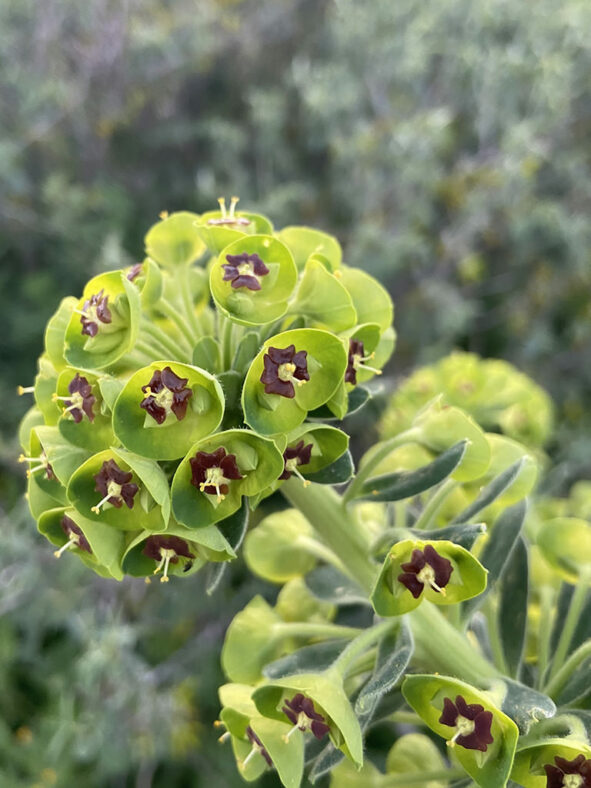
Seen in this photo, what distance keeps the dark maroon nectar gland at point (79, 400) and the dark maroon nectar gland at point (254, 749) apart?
1.82ft

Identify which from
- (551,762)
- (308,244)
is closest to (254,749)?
(551,762)

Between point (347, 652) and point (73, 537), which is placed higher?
point (73, 537)

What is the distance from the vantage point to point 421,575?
0.94 meters

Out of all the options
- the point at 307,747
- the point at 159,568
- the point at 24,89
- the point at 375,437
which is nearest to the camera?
the point at 159,568

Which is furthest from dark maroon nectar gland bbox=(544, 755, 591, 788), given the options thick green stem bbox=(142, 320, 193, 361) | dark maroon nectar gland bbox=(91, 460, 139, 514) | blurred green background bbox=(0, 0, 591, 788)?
blurred green background bbox=(0, 0, 591, 788)

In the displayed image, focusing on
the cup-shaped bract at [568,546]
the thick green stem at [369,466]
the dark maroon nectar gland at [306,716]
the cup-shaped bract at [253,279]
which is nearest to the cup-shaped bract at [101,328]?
the cup-shaped bract at [253,279]

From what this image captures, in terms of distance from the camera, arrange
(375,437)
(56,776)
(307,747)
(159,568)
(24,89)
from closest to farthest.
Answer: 1. (159,568)
2. (307,747)
3. (56,776)
4. (24,89)
5. (375,437)

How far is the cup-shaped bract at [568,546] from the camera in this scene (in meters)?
1.31

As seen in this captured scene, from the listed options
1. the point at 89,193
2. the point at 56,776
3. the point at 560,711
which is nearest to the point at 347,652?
the point at 560,711

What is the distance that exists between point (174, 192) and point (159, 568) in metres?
3.06

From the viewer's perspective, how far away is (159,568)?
37.0 inches

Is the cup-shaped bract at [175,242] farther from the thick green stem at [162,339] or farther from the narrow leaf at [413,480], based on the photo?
the narrow leaf at [413,480]

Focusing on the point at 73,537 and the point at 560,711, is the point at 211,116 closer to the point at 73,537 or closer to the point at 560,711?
the point at 73,537

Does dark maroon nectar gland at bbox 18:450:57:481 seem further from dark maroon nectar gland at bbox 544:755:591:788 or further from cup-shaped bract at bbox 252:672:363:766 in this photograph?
dark maroon nectar gland at bbox 544:755:591:788
